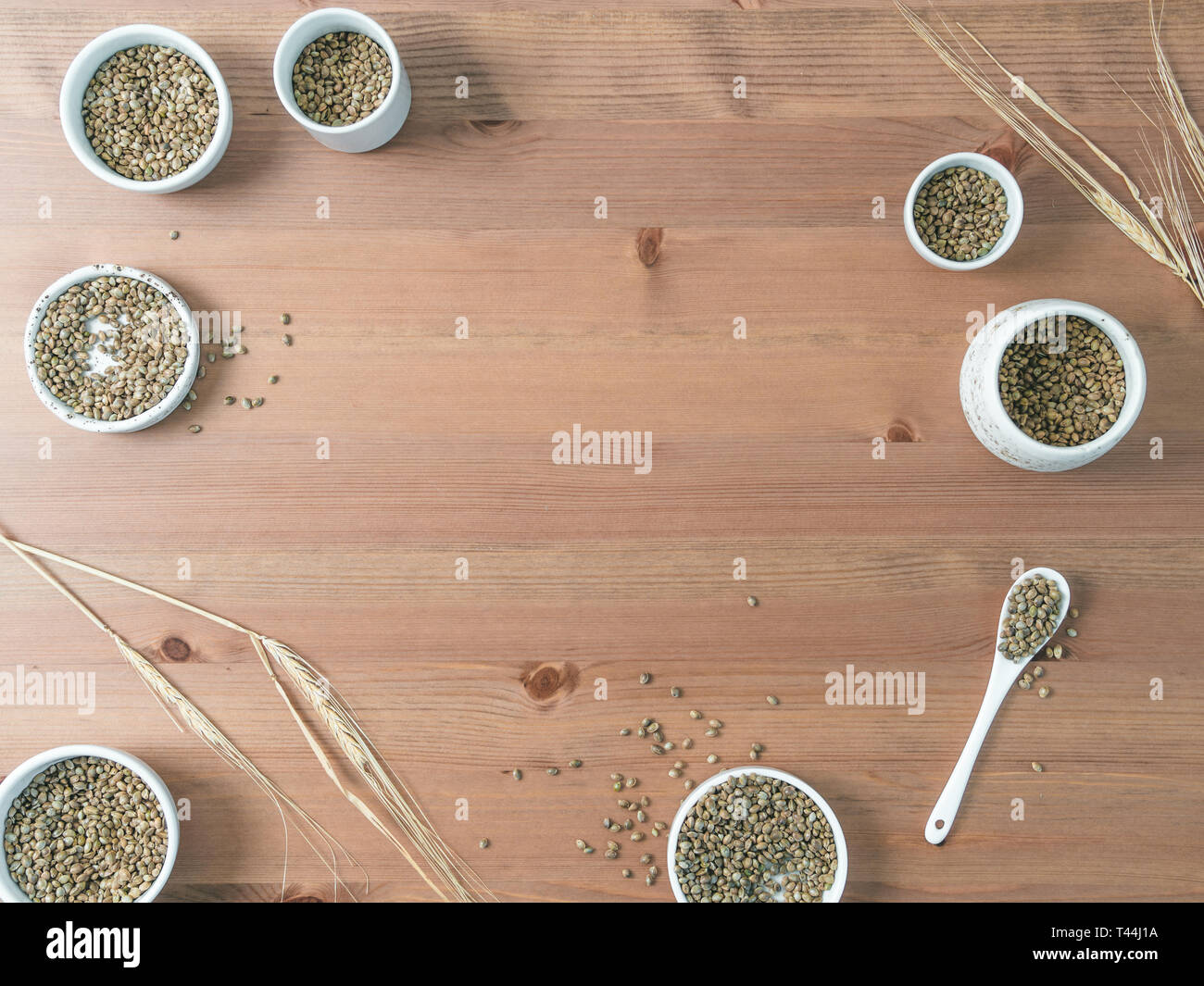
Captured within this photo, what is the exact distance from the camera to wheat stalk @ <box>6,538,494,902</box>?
1364 millimetres

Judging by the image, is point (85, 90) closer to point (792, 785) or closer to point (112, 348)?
point (112, 348)

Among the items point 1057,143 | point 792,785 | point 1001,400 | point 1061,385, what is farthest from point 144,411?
point 1057,143

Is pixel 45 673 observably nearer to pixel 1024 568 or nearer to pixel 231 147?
pixel 231 147

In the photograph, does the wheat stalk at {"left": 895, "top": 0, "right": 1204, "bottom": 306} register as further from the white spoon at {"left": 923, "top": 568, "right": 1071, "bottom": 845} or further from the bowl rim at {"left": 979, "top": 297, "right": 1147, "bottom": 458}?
the white spoon at {"left": 923, "top": 568, "right": 1071, "bottom": 845}

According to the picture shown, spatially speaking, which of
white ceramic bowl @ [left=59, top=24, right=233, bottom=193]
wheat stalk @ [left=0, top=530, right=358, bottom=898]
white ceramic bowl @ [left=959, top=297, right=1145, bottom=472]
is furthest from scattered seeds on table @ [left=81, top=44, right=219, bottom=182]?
white ceramic bowl @ [left=959, top=297, right=1145, bottom=472]

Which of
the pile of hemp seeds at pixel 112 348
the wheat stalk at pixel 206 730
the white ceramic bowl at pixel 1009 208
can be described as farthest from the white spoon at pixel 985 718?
the pile of hemp seeds at pixel 112 348

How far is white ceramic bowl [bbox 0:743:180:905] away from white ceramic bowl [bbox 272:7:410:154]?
1.08m

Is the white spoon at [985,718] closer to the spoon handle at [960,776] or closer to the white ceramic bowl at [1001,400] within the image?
the spoon handle at [960,776]

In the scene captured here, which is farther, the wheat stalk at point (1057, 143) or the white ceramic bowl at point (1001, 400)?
the wheat stalk at point (1057, 143)

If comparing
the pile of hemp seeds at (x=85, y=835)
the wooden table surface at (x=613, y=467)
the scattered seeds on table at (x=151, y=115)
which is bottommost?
the pile of hemp seeds at (x=85, y=835)

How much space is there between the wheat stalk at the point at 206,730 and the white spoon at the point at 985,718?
3.29 feet

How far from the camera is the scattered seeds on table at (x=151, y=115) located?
54.2 inches

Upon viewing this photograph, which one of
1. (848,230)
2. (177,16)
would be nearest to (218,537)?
(177,16)

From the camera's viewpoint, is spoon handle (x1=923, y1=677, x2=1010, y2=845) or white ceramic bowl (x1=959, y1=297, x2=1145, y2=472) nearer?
white ceramic bowl (x1=959, y1=297, x2=1145, y2=472)
